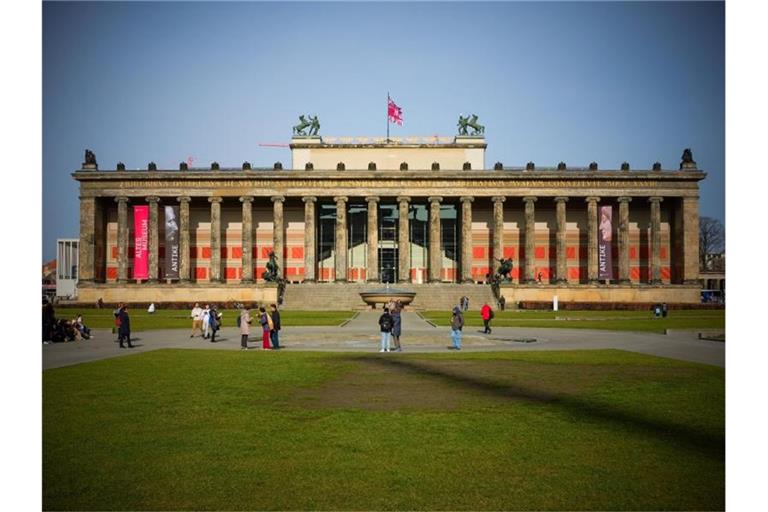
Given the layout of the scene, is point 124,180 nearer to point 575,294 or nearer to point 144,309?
point 144,309

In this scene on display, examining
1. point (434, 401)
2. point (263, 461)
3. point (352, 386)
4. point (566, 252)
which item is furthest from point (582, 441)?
point (566, 252)

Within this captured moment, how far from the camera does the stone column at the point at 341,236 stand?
82.1m

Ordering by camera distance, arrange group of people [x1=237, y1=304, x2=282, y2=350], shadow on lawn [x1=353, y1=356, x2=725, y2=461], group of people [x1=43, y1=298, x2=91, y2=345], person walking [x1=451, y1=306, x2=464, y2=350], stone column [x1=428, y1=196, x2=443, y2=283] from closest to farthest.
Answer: shadow on lawn [x1=353, y1=356, x2=725, y2=461] < person walking [x1=451, y1=306, x2=464, y2=350] < group of people [x1=237, y1=304, x2=282, y2=350] < group of people [x1=43, y1=298, x2=91, y2=345] < stone column [x1=428, y1=196, x2=443, y2=283]

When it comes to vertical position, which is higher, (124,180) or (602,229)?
(124,180)

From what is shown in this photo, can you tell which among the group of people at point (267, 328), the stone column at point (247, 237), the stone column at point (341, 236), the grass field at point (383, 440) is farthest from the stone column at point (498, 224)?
the grass field at point (383, 440)

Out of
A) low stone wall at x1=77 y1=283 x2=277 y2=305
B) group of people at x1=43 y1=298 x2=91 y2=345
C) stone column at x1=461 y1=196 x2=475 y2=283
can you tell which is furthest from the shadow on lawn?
low stone wall at x1=77 y1=283 x2=277 y2=305

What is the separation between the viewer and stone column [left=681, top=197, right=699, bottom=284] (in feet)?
269

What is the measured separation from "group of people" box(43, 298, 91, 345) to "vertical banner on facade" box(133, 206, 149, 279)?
45.7 meters

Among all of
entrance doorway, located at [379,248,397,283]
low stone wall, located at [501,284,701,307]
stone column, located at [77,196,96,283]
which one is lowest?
low stone wall, located at [501,284,701,307]

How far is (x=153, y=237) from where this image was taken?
276ft

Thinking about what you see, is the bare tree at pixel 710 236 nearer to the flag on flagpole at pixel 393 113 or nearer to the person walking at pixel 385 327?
the flag on flagpole at pixel 393 113

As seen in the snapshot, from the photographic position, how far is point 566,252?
86.8m

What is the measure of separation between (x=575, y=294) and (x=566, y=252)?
25.2 ft

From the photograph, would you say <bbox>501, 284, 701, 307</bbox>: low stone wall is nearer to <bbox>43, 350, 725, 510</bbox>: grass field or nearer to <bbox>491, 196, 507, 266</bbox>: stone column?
<bbox>491, 196, 507, 266</bbox>: stone column
